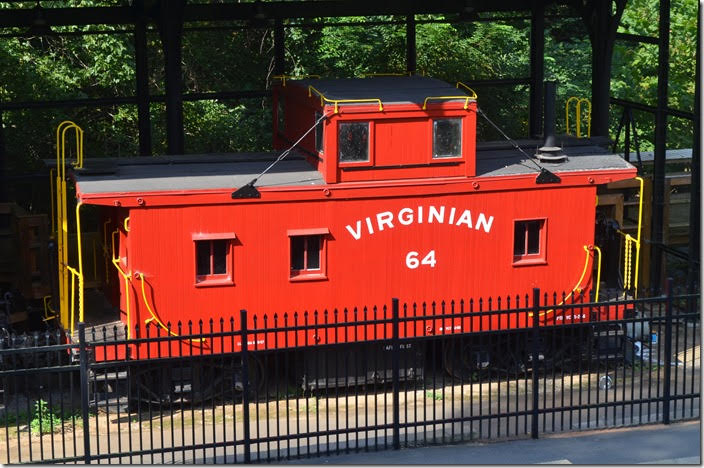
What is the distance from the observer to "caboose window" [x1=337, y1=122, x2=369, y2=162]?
16.0 m

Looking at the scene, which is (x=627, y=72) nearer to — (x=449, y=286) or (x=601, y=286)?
(x=601, y=286)

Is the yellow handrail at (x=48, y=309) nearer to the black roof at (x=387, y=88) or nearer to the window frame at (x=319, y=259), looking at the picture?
the window frame at (x=319, y=259)

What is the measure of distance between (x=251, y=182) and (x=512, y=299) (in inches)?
162

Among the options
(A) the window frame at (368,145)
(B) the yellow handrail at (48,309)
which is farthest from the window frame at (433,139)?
(B) the yellow handrail at (48,309)

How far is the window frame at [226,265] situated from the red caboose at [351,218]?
0.02 metres

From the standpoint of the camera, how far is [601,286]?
18.6 m

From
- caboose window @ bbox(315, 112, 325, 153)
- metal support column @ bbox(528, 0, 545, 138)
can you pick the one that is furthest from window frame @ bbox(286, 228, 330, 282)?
metal support column @ bbox(528, 0, 545, 138)

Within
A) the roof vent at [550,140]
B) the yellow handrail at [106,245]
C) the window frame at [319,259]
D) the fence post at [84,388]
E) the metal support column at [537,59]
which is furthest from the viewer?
the metal support column at [537,59]

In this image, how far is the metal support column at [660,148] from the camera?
1927 centimetres

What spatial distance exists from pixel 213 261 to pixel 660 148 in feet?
26.3

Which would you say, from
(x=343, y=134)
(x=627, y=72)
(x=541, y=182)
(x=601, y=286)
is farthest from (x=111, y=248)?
(x=627, y=72)

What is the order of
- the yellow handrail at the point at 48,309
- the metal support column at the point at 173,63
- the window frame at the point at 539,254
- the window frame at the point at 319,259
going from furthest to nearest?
1. the metal support column at the point at 173,63
2. the yellow handrail at the point at 48,309
3. the window frame at the point at 539,254
4. the window frame at the point at 319,259

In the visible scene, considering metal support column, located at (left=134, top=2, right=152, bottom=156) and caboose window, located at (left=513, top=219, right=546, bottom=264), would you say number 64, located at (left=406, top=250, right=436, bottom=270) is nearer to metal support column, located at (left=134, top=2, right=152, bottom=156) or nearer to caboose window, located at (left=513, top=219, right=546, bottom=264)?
caboose window, located at (left=513, top=219, right=546, bottom=264)

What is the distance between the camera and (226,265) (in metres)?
15.8
